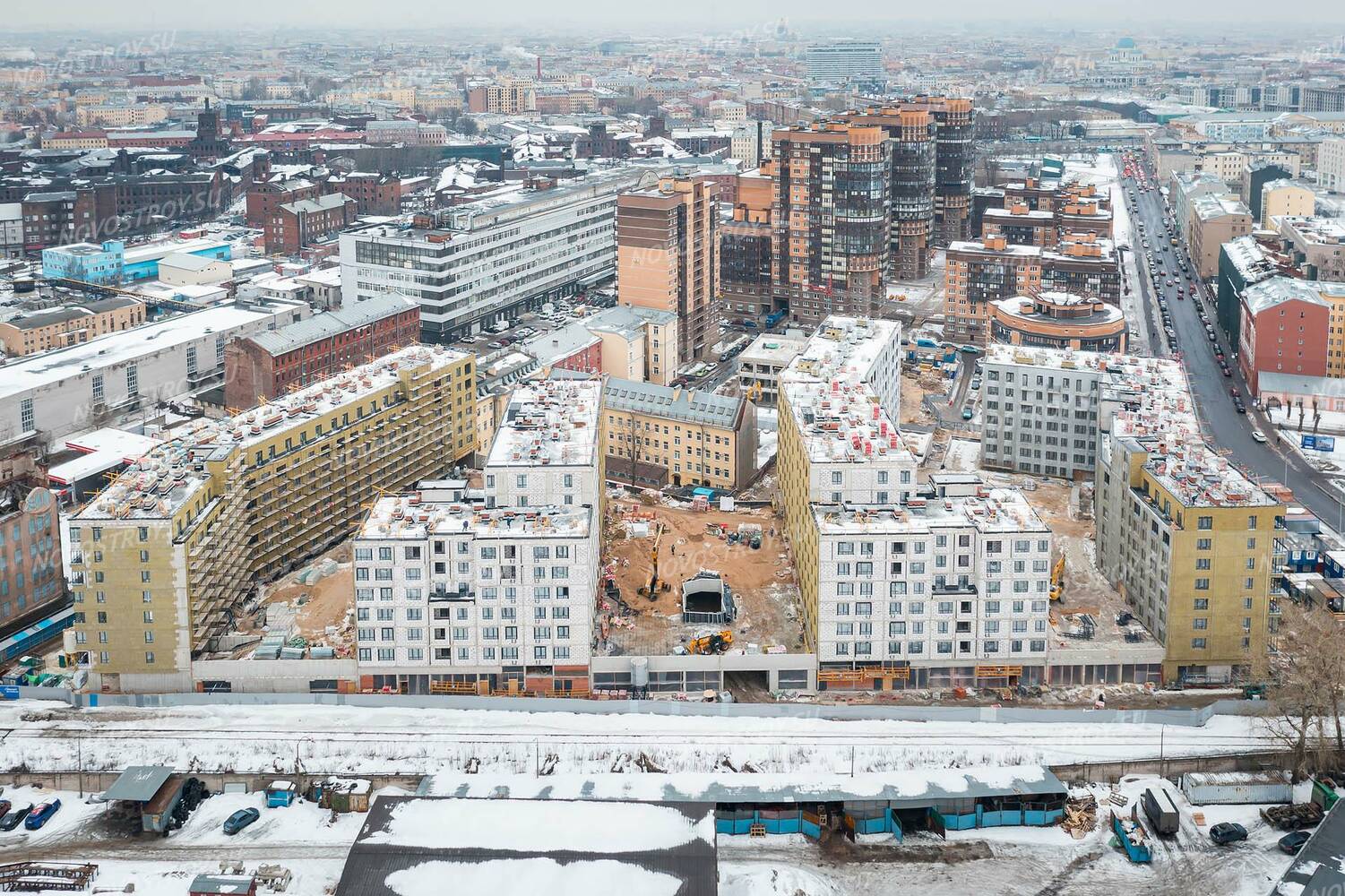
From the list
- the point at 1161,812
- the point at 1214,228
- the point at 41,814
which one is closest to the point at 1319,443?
the point at 1161,812

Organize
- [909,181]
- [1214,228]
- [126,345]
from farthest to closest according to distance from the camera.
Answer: [1214,228] → [909,181] → [126,345]

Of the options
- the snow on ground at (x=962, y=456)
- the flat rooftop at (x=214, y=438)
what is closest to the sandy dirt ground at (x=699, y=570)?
the flat rooftop at (x=214, y=438)

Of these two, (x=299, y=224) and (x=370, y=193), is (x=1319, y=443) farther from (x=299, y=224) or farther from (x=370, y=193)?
(x=370, y=193)

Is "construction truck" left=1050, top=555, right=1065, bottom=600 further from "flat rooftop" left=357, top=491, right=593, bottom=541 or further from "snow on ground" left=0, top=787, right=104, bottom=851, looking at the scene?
"snow on ground" left=0, top=787, right=104, bottom=851

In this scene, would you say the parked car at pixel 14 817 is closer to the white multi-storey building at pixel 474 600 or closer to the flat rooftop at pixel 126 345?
the white multi-storey building at pixel 474 600

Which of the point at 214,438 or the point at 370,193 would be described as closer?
the point at 214,438

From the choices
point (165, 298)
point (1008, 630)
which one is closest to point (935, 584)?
point (1008, 630)

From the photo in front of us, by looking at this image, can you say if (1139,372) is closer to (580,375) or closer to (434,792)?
(580,375)
